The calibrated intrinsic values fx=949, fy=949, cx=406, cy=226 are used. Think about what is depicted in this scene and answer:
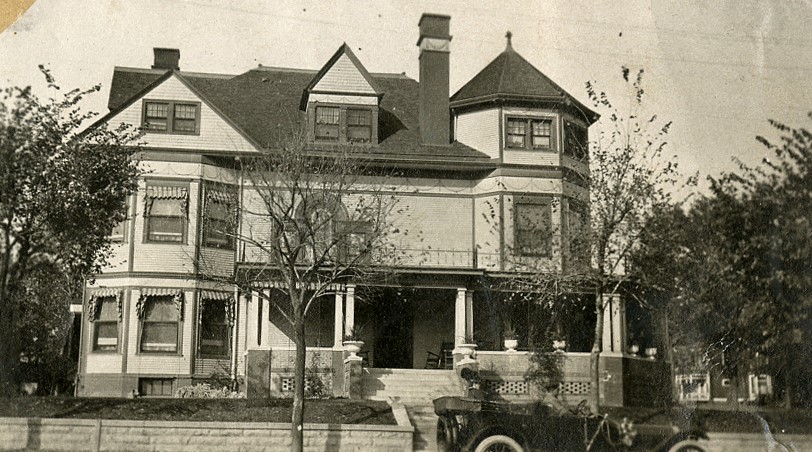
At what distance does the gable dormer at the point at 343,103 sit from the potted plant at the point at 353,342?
5238mm

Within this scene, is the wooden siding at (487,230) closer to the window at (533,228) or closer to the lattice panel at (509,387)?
the window at (533,228)

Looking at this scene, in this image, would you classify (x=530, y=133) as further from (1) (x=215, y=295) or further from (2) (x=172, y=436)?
(2) (x=172, y=436)

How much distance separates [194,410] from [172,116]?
30.4 feet

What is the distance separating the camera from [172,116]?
24.6 m

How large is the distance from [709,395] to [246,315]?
51.3 ft

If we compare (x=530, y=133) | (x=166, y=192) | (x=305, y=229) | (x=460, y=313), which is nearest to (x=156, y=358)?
(x=166, y=192)

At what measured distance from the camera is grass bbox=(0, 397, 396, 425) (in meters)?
17.5

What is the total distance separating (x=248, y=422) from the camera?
55.3 feet

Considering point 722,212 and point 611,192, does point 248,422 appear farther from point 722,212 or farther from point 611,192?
point 722,212

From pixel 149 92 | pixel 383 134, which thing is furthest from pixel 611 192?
pixel 149 92

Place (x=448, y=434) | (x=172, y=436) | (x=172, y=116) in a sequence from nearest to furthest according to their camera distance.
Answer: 1. (x=448, y=434)
2. (x=172, y=436)
3. (x=172, y=116)

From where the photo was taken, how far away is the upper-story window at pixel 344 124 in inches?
1005

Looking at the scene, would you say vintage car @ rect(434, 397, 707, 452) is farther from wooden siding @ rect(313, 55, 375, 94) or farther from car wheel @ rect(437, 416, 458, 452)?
wooden siding @ rect(313, 55, 375, 94)

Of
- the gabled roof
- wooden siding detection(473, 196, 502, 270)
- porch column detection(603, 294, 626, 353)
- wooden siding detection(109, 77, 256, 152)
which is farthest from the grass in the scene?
the gabled roof
